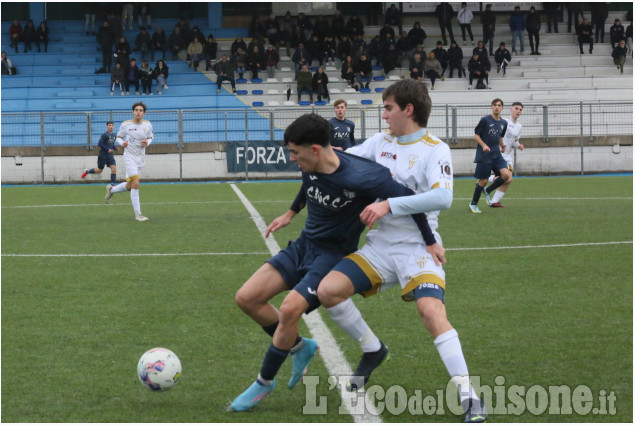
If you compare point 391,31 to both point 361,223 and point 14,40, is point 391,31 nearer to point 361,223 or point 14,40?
point 14,40

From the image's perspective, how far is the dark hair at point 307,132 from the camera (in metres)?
4.91

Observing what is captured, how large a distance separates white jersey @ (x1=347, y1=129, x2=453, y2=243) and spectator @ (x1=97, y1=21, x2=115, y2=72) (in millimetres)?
30476

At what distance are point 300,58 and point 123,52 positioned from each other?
21.3ft

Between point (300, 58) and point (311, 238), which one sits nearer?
point (311, 238)

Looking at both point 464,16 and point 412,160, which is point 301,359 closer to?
point 412,160

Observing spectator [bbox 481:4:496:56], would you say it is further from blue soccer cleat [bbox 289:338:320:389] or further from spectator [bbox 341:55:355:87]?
blue soccer cleat [bbox 289:338:320:389]

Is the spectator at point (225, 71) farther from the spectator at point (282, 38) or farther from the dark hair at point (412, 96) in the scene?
the dark hair at point (412, 96)

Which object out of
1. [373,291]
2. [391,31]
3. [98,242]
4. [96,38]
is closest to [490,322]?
→ [373,291]

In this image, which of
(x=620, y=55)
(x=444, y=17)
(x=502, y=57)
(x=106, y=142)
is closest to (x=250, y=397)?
(x=106, y=142)

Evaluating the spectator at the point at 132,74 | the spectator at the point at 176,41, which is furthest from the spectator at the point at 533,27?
the spectator at the point at 132,74

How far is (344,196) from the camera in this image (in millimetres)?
5074

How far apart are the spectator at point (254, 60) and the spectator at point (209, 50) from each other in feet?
5.85

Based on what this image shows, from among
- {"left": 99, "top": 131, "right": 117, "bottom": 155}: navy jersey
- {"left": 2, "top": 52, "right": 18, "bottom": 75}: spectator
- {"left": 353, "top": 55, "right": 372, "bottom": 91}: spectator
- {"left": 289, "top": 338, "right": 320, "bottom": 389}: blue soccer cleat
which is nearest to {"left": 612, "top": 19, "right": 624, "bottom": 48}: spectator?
{"left": 353, "top": 55, "right": 372, "bottom": 91}: spectator

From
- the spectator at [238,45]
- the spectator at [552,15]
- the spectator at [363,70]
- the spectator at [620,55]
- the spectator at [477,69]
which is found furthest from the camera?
the spectator at [552,15]
